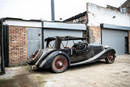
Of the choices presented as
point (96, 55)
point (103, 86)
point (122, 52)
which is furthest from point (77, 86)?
point (122, 52)

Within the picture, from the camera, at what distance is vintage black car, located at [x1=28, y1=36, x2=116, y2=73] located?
418 centimetres

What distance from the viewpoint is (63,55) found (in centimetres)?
444

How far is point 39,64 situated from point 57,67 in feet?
2.40

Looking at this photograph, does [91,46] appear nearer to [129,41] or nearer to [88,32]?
[88,32]

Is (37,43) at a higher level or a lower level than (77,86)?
higher

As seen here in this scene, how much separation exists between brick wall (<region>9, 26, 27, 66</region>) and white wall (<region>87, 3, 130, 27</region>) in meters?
5.25

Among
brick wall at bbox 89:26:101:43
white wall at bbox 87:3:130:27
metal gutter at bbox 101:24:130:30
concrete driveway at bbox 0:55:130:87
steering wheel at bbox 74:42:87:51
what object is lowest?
concrete driveway at bbox 0:55:130:87

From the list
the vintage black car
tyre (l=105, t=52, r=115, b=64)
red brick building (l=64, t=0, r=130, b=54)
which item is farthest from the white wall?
the vintage black car

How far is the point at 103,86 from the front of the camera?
9.11ft

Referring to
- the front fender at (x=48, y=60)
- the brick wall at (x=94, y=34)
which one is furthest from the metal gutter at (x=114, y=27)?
the front fender at (x=48, y=60)

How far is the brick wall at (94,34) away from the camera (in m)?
8.62

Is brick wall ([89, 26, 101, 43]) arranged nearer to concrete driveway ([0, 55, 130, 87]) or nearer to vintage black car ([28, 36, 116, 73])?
vintage black car ([28, 36, 116, 73])

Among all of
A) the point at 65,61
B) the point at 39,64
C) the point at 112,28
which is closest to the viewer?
the point at 39,64

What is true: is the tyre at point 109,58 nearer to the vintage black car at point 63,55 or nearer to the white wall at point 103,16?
the vintage black car at point 63,55
